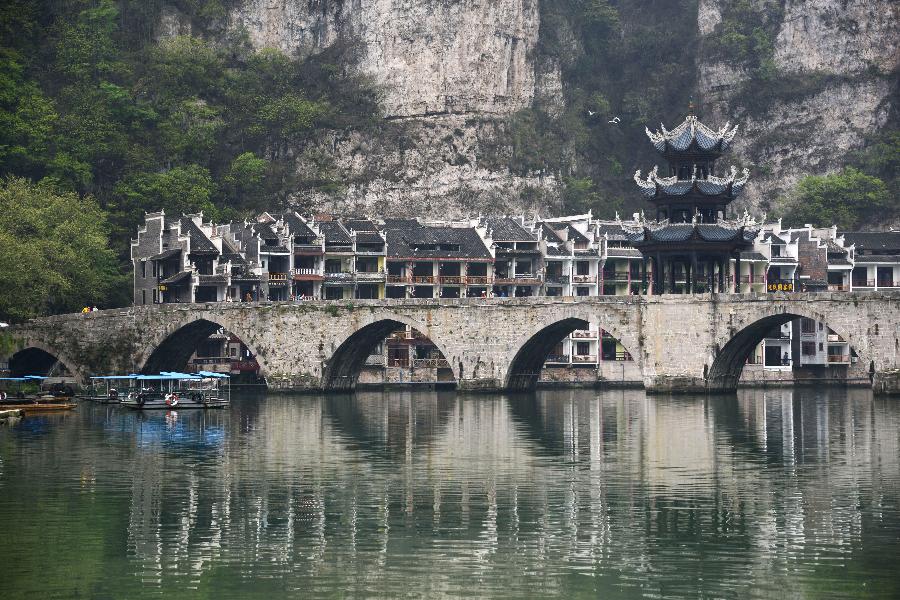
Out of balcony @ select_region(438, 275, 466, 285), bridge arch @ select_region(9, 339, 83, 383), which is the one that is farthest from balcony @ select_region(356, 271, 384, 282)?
bridge arch @ select_region(9, 339, 83, 383)

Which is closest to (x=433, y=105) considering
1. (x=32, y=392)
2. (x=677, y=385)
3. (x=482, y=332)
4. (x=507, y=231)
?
(x=507, y=231)

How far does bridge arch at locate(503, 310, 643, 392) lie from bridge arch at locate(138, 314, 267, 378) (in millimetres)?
15651

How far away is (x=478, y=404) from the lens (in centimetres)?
9312

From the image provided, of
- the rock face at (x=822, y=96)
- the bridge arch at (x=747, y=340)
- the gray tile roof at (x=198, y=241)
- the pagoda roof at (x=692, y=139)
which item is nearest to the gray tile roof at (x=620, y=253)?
the rock face at (x=822, y=96)

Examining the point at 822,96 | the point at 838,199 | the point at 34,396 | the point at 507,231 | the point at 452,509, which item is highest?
the point at 822,96

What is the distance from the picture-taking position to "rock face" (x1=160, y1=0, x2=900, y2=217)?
487 ft

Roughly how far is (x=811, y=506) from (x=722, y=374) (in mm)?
48677

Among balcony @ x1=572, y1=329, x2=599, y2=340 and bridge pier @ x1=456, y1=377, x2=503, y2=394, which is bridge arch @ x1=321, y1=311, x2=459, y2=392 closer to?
bridge pier @ x1=456, y1=377, x2=503, y2=394

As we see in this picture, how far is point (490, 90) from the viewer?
497ft

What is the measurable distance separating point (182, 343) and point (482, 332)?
70.8ft

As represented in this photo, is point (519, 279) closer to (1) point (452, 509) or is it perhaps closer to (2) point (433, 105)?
(2) point (433, 105)

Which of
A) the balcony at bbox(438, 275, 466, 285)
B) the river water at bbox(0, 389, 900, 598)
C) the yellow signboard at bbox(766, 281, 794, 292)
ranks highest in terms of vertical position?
the balcony at bbox(438, 275, 466, 285)

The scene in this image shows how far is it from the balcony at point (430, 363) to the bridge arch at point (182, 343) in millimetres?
16629

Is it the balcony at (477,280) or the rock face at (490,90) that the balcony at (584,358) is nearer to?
the balcony at (477,280)
